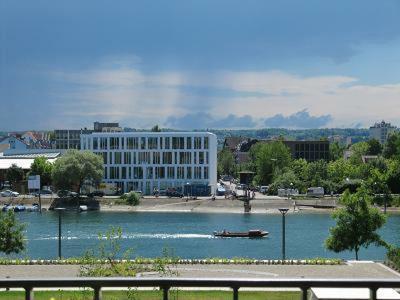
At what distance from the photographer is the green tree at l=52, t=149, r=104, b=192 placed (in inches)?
4434

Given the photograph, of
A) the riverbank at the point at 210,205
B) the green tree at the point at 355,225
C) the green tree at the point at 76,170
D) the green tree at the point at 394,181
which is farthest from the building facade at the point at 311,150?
the green tree at the point at 355,225

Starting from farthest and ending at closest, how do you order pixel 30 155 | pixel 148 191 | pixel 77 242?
1. pixel 30 155
2. pixel 148 191
3. pixel 77 242

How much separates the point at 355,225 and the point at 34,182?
87928mm

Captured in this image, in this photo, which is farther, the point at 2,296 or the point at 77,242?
the point at 77,242

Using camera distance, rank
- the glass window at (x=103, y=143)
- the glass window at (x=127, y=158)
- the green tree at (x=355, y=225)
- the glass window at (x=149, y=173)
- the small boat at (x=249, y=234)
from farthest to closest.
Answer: the glass window at (x=103, y=143), the glass window at (x=127, y=158), the glass window at (x=149, y=173), the small boat at (x=249, y=234), the green tree at (x=355, y=225)

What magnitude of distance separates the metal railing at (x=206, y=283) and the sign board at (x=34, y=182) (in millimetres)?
116761

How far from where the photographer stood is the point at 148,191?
432ft

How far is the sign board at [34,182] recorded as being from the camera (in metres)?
121

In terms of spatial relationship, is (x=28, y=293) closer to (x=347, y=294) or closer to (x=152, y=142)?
(x=347, y=294)

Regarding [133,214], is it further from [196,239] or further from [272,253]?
[272,253]

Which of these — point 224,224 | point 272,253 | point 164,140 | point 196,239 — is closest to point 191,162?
point 164,140

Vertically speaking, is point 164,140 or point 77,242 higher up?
point 164,140

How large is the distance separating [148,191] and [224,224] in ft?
153

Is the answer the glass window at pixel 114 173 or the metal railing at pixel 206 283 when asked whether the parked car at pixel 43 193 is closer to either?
the glass window at pixel 114 173
